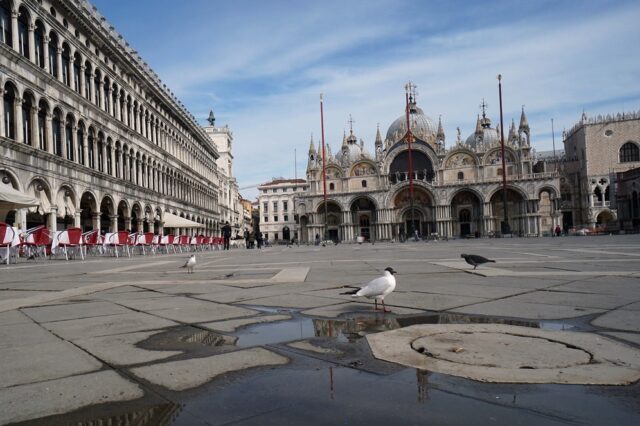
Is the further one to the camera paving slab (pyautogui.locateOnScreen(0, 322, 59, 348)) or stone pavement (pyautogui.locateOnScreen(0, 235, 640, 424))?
paving slab (pyautogui.locateOnScreen(0, 322, 59, 348))

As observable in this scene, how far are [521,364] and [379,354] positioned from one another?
0.71 meters

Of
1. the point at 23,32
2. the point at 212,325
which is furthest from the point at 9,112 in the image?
the point at 212,325

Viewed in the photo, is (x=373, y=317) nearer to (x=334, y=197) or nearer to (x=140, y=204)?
(x=140, y=204)

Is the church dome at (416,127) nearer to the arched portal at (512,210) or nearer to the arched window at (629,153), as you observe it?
the arched portal at (512,210)

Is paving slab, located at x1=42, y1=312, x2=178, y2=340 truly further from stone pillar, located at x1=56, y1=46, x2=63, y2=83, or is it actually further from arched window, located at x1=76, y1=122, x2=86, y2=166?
arched window, located at x1=76, y1=122, x2=86, y2=166

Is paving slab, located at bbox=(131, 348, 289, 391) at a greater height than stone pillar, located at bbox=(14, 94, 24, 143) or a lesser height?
lesser

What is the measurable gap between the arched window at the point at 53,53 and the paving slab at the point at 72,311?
22.0 m

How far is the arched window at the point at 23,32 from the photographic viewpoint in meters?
20.7

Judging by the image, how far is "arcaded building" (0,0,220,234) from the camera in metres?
19.9

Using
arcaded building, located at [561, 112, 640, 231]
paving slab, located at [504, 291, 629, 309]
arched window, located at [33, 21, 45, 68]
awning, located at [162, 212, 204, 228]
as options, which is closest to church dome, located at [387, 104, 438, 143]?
arcaded building, located at [561, 112, 640, 231]

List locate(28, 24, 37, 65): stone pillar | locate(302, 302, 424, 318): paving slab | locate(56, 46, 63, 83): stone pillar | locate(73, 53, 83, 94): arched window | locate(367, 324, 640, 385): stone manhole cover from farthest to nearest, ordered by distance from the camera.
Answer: locate(73, 53, 83, 94): arched window → locate(56, 46, 63, 83): stone pillar → locate(28, 24, 37, 65): stone pillar → locate(302, 302, 424, 318): paving slab → locate(367, 324, 640, 385): stone manhole cover

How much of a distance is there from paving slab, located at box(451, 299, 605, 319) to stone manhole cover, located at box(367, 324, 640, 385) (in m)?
A: 0.61

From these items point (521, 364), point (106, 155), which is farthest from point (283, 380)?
point (106, 155)

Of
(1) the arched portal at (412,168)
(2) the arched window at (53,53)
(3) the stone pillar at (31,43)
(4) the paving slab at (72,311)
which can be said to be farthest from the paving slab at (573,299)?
(1) the arched portal at (412,168)
